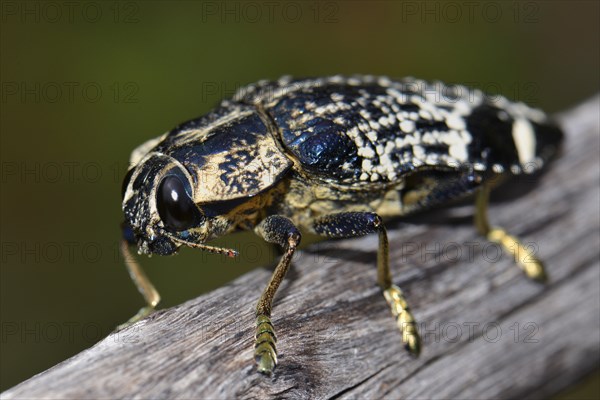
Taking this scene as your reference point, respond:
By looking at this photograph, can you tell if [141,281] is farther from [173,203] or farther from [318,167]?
[318,167]

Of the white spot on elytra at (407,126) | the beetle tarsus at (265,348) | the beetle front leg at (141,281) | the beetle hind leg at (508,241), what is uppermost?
the white spot on elytra at (407,126)

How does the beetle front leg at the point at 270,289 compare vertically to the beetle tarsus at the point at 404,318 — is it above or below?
above

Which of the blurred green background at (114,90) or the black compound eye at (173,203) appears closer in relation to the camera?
the black compound eye at (173,203)

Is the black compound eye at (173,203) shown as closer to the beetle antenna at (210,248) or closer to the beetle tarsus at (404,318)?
the beetle antenna at (210,248)

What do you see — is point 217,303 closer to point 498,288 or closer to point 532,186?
point 498,288

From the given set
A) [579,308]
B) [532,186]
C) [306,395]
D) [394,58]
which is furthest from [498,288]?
[394,58]

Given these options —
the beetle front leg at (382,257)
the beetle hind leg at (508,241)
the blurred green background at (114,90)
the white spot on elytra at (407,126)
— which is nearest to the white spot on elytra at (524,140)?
the beetle hind leg at (508,241)

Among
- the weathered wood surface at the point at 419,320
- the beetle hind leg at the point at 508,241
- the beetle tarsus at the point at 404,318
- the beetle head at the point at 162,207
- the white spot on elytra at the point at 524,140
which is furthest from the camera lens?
the white spot on elytra at the point at 524,140
